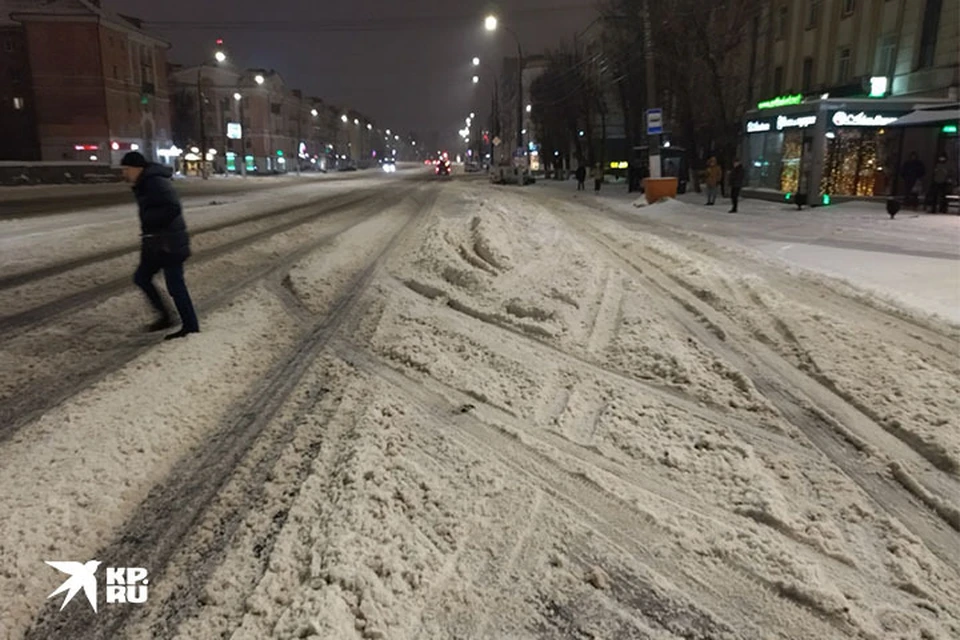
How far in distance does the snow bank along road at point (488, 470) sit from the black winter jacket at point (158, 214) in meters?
0.95

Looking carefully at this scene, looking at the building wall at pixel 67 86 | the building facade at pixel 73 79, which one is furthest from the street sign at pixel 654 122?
the building wall at pixel 67 86

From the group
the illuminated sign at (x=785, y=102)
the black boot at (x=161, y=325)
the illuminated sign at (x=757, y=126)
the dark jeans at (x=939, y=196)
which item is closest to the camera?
the black boot at (x=161, y=325)

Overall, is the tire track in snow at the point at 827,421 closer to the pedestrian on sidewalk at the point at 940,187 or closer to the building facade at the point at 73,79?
the pedestrian on sidewalk at the point at 940,187

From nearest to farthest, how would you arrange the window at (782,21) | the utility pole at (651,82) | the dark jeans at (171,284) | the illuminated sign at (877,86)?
1. the dark jeans at (171,284)
2. the utility pole at (651,82)
3. the illuminated sign at (877,86)
4. the window at (782,21)

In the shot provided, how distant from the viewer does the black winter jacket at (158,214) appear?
20.7 ft

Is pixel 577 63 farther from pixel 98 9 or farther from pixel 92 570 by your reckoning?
pixel 92 570

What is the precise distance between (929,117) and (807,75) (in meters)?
13.6

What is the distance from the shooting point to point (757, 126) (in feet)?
89.7

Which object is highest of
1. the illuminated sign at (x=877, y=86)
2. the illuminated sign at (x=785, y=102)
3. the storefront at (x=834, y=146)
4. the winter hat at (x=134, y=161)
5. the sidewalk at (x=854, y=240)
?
the illuminated sign at (x=877, y=86)

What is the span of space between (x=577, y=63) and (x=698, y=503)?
190ft

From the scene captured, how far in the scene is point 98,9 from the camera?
56.5m

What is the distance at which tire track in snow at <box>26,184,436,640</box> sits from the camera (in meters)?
2.76

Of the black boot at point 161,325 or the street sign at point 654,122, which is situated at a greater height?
the street sign at point 654,122

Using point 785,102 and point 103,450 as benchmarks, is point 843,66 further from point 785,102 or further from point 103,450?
point 103,450
